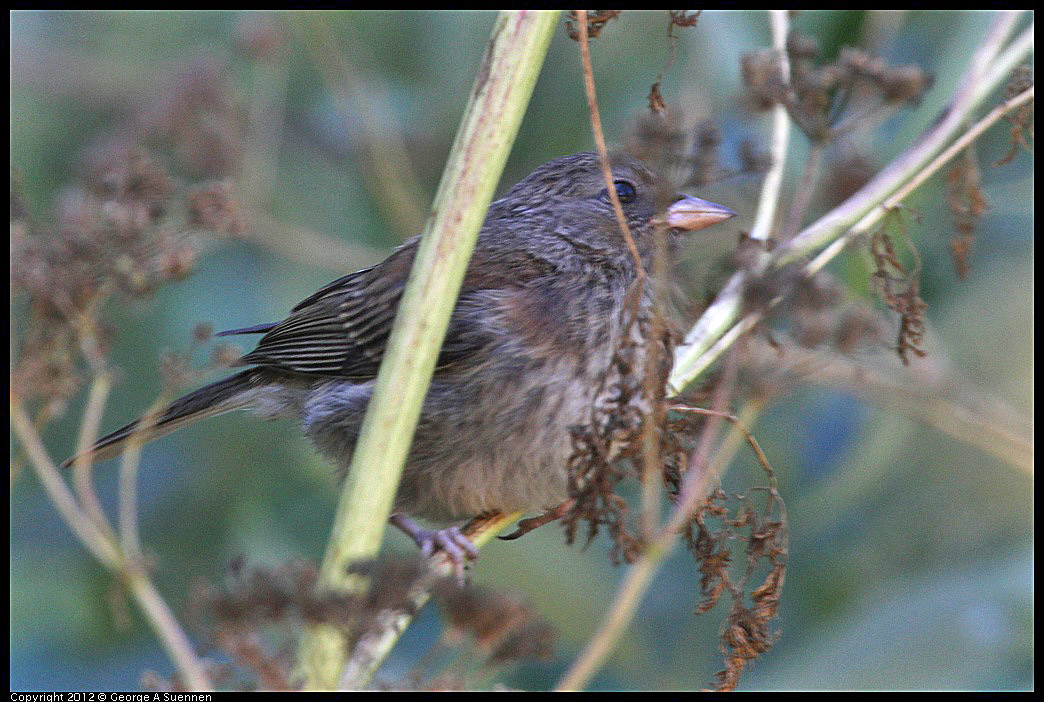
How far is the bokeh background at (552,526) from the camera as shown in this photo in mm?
3490

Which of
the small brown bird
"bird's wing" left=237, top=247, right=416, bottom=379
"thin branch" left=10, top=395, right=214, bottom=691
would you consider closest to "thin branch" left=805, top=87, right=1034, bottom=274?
the small brown bird

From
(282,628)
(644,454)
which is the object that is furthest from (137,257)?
(644,454)

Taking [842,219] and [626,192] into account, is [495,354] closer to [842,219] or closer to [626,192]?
[626,192]

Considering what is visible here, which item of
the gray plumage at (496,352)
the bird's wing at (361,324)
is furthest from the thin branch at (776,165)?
the bird's wing at (361,324)

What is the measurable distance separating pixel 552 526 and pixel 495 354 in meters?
1.40

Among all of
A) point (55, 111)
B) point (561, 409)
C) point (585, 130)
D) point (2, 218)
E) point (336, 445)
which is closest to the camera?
point (2, 218)

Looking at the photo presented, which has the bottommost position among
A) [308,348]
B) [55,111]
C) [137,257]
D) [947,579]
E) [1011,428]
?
[947,579]

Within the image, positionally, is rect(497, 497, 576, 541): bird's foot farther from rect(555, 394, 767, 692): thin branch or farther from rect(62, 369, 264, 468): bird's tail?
rect(62, 369, 264, 468): bird's tail

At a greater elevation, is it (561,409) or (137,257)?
(137,257)

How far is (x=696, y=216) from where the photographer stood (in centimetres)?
303

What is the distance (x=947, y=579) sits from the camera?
12.0ft

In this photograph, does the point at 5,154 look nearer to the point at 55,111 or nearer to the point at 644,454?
the point at 644,454

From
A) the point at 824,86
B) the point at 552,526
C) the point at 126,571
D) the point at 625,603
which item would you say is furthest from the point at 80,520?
the point at 552,526

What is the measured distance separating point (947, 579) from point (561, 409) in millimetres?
1741
